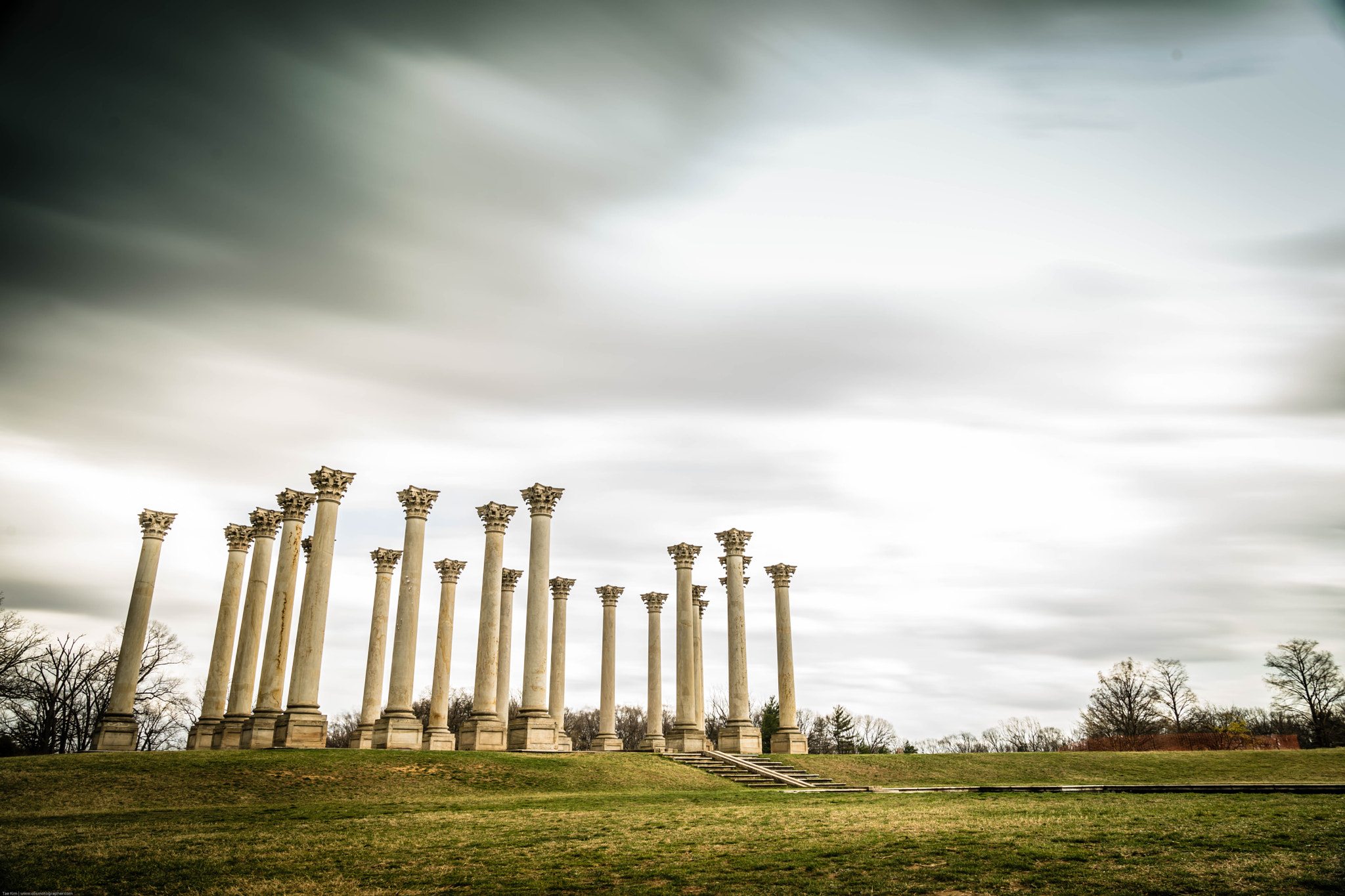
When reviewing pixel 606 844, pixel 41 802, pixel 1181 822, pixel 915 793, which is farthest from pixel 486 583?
pixel 1181 822

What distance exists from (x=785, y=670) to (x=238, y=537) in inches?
1426

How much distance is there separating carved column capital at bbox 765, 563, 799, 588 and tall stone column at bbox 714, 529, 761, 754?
131 inches

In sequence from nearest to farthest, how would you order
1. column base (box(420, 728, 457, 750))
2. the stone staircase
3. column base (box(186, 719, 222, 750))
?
1. the stone staircase
2. column base (box(420, 728, 457, 750))
3. column base (box(186, 719, 222, 750))

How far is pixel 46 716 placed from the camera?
230 feet

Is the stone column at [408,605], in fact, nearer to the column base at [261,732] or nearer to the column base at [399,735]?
the column base at [399,735]

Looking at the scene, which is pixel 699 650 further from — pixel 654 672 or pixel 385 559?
pixel 385 559

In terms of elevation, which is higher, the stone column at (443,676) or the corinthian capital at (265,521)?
the corinthian capital at (265,521)

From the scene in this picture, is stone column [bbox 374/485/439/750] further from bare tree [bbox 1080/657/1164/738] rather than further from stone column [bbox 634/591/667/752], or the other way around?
bare tree [bbox 1080/657/1164/738]

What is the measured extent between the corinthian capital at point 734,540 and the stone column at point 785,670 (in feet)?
11.2

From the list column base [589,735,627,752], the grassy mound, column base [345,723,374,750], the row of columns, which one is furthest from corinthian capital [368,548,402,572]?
the grassy mound

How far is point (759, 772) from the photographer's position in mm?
42812

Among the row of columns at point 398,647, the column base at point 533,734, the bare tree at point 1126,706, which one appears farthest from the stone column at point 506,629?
the bare tree at point 1126,706

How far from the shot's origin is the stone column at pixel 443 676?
48.3m

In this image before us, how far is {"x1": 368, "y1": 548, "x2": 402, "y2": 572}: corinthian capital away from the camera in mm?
56375
